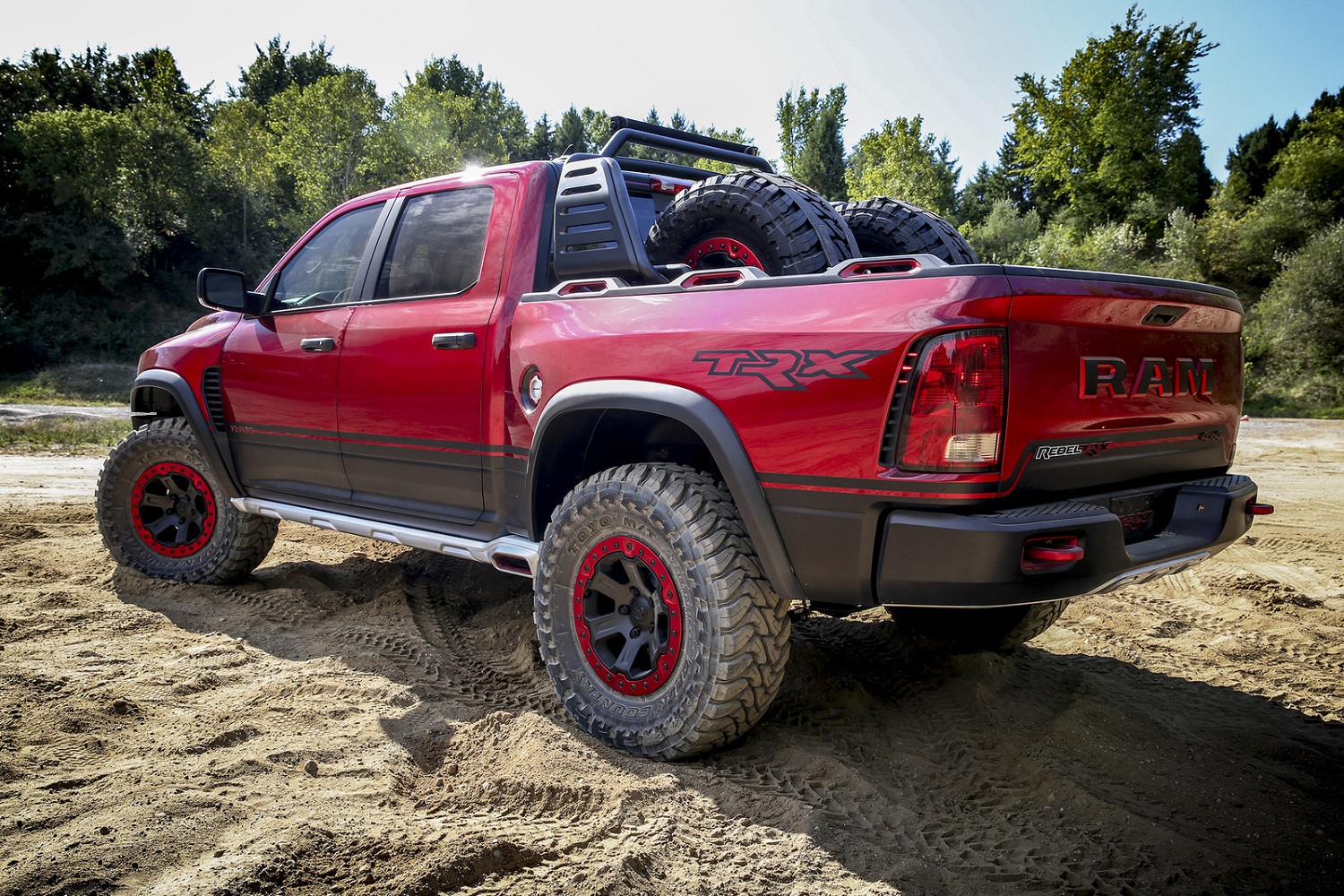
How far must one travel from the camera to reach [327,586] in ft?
15.1

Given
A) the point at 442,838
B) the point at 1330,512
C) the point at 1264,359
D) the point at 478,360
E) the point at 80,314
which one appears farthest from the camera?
the point at 80,314

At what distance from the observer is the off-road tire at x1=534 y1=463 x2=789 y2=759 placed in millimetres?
2475

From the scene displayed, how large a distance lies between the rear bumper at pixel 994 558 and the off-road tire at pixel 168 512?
11.8ft

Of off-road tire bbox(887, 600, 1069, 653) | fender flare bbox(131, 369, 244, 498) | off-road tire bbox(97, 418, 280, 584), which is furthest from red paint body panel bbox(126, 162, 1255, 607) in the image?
off-road tire bbox(97, 418, 280, 584)

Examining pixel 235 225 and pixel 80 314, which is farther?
pixel 235 225

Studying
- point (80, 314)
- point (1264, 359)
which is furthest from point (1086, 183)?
point (80, 314)

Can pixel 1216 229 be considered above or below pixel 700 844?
above

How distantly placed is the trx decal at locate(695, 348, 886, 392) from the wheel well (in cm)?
48

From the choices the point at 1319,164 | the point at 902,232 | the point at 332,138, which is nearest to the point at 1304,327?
the point at 1319,164

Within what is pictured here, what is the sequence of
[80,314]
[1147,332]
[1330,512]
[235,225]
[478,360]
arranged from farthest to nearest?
[235,225], [80,314], [1330,512], [478,360], [1147,332]

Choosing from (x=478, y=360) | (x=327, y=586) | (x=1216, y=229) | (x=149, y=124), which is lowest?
(x=327, y=586)

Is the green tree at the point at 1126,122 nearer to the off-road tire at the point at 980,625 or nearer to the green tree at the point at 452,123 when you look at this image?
the green tree at the point at 452,123

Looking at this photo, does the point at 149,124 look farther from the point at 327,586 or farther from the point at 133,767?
the point at 133,767

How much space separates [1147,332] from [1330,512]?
5.82 m
